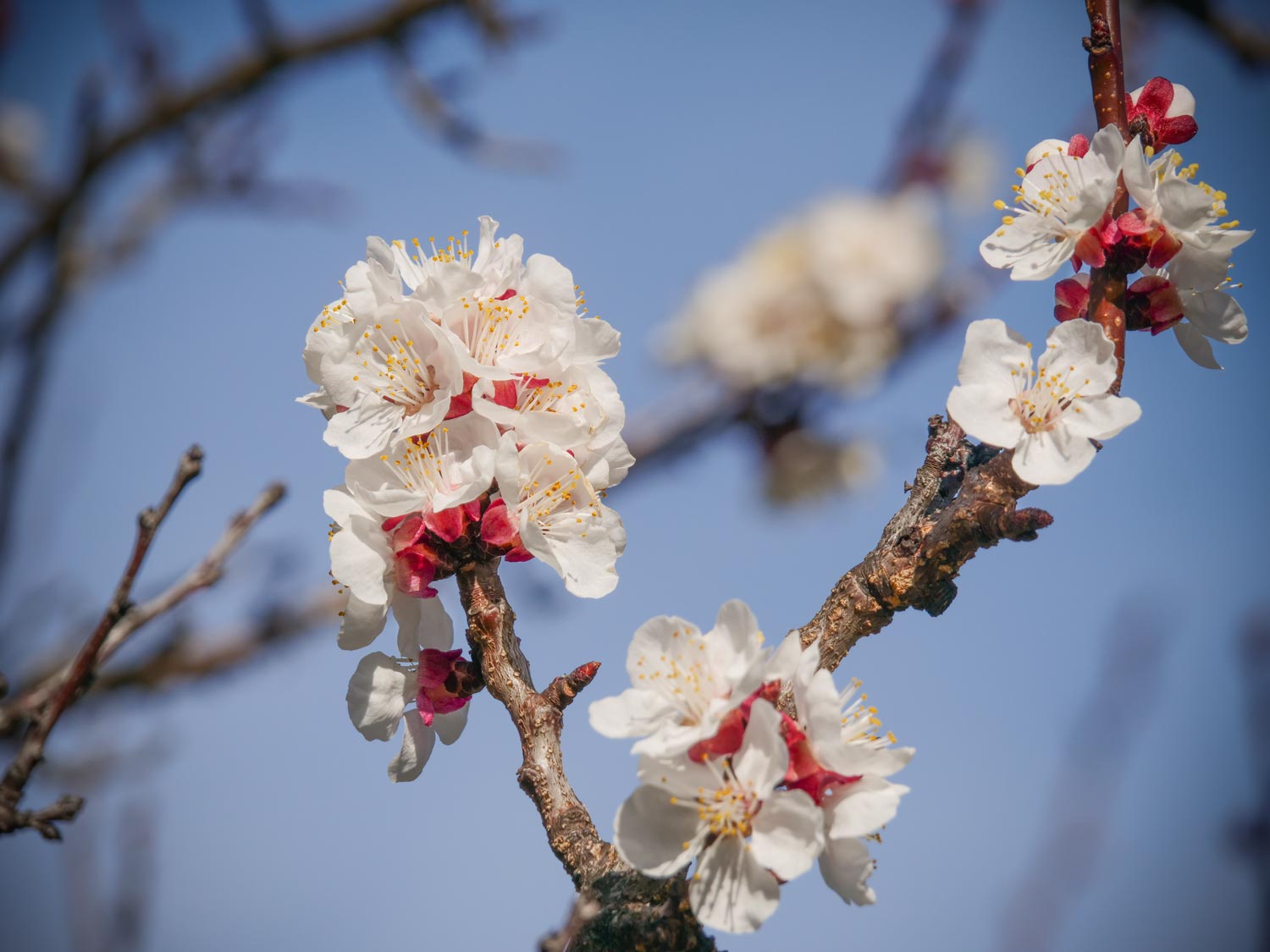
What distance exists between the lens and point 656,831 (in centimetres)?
102

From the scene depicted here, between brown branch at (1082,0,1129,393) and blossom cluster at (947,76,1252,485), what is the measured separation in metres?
0.01

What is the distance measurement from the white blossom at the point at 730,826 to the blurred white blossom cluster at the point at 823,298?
445 centimetres

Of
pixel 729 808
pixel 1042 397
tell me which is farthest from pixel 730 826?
pixel 1042 397

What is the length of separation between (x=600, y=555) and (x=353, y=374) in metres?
0.42

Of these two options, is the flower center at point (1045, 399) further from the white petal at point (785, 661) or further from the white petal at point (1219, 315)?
the white petal at point (785, 661)

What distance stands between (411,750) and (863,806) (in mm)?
647

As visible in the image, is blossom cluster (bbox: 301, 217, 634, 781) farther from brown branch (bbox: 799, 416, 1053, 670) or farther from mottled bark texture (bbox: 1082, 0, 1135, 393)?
mottled bark texture (bbox: 1082, 0, 1135, 393)

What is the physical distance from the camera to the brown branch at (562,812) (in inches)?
42.3

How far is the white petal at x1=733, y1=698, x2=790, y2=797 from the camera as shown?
0.98 meters

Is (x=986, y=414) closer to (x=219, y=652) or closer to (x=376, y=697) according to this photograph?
(x=376, y=697)

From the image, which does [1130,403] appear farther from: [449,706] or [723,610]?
[449,706]

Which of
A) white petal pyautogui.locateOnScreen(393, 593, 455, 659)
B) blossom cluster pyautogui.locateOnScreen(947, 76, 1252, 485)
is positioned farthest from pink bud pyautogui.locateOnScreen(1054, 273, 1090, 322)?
white petal pyautogui.locateOnScreen(393, 593, 455, 659)

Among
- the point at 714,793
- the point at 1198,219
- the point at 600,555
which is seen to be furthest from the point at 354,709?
the point at 1198,219

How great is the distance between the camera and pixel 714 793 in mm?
1005
